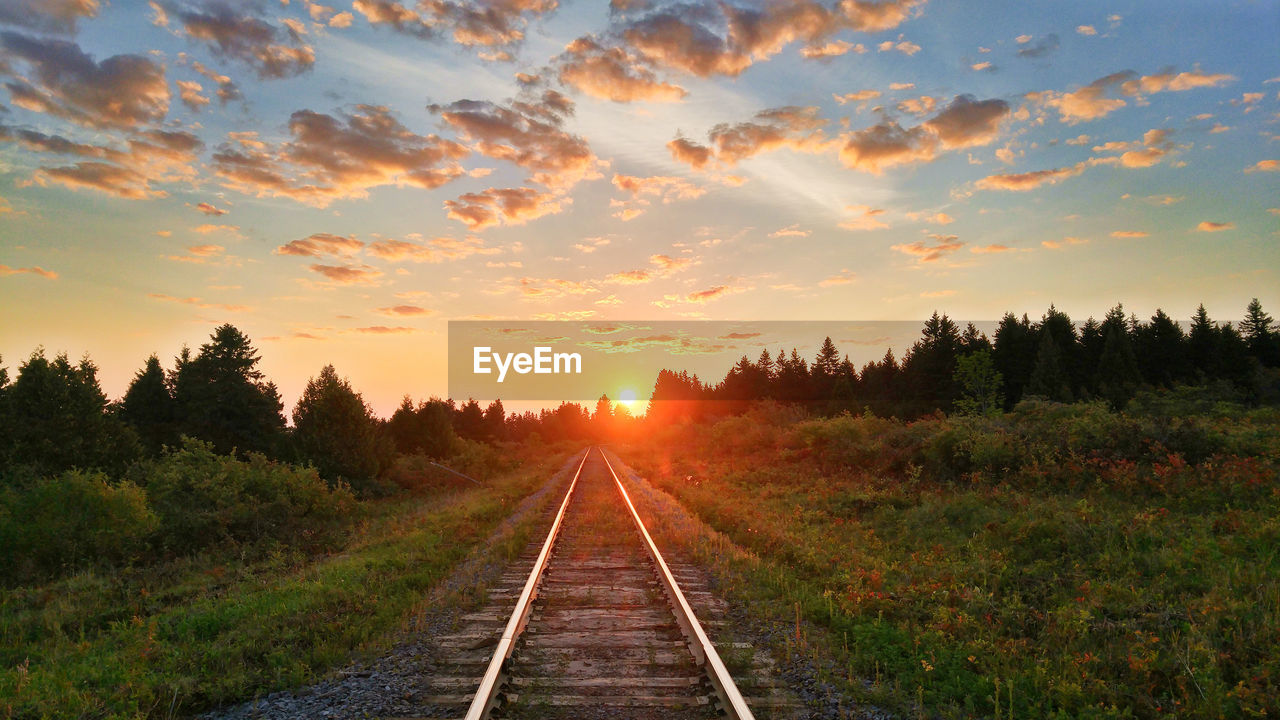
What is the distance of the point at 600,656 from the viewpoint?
238 inches

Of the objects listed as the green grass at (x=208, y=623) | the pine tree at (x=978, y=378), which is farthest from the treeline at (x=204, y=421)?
the pine tree at (x=978, y=378)

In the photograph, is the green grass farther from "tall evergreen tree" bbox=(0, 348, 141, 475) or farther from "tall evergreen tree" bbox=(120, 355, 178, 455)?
"tall evergreen tree" bbox=(120, 355, 178, 455)

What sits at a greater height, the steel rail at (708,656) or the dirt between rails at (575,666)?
the steel rail at (708,656)

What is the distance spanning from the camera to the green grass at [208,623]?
5.34 meters

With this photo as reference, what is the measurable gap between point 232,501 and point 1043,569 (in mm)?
18979

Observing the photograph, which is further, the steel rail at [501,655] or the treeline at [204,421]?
the treeline at [204,421]

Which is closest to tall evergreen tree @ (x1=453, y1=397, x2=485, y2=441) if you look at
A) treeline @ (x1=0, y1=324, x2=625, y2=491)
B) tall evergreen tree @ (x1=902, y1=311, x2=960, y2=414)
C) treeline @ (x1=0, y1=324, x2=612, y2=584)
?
treeline @ (x1=0, y1=324, x2=612, y2=584)

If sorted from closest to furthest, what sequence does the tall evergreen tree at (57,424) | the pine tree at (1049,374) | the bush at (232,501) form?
the bush at (232,501), the tall evergreen tree at (57,424), the pine tree at (1049,374)

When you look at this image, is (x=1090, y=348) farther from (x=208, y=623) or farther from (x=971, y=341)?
(x=208, y=623)

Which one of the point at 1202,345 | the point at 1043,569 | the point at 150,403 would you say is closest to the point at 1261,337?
the point at 1202,345

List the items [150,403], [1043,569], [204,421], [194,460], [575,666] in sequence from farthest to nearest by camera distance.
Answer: [150,403] < [204,421] < [194,460] < [1043,569] < [575,666]

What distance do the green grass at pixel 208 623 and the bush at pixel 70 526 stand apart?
1223 mm

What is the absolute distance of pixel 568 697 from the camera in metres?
5.06

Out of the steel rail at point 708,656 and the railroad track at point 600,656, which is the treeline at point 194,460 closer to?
the railroad track at point 600,656
